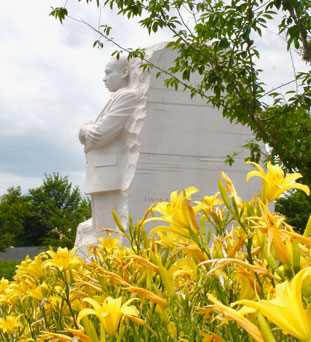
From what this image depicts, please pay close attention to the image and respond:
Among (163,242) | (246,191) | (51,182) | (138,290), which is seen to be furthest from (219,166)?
(51,182)

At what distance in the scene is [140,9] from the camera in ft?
12.1

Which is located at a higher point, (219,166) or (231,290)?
(219,166)

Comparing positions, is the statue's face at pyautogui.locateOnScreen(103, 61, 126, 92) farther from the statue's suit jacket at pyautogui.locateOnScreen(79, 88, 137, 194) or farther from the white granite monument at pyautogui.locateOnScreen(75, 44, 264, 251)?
the statue's suit jacket at pyautogui.locateOnScreen(79, 88, 137, 194)

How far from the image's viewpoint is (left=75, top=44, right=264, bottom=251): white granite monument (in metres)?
5.68

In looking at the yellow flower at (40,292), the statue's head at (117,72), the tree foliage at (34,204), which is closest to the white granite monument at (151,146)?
the statue's head at (117,72)

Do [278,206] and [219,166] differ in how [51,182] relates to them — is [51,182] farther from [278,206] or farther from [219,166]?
[219,166]

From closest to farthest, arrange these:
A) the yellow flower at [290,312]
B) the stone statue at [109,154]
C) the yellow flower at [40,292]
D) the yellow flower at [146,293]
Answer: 1. the yellow flower at [290,312]
2. the yellow flower at [146,293]
3. the yellow flower at [40,292]
4. the stone statue at [109,154]

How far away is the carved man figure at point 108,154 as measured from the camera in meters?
5.78

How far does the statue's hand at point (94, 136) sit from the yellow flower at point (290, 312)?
5.30 meters

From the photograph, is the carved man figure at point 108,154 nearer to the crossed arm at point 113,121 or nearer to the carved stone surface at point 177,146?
the crossed arm at point 113,121

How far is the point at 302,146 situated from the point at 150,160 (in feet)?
8.14

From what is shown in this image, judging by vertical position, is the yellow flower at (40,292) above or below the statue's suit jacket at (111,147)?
below

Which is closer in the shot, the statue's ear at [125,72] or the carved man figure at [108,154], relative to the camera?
the carved man figure at [108,154]

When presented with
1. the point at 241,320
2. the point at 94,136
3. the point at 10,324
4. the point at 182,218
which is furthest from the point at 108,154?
the point at 241,320
